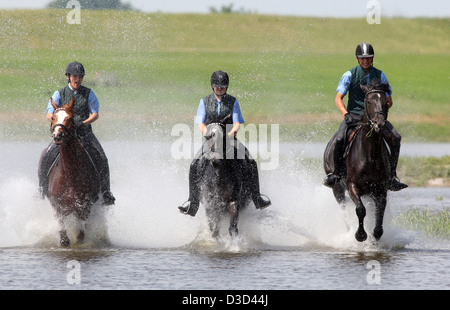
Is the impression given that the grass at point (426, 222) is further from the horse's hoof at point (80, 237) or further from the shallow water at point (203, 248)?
the horse's hoof at point (80, 237)

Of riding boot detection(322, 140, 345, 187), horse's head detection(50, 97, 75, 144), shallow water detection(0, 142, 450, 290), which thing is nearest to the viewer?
shallow water detection(0, 142, 450, 290)

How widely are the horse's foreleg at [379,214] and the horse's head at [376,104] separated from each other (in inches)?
49.1

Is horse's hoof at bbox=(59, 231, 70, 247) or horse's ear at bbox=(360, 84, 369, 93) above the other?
horse's ear at bbox=(360, 84, 369, 93)

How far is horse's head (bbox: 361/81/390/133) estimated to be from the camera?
1467 cm

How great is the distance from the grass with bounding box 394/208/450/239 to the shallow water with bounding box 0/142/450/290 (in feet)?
2.07

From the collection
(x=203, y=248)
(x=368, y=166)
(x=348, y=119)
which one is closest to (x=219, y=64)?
(x=348, y=119)

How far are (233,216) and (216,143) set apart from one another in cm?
122

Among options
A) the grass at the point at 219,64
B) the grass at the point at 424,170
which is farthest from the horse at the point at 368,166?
the grass at the point at 219,64

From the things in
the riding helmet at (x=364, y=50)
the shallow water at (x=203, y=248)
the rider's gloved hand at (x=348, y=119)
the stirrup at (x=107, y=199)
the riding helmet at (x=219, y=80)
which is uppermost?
the riding helmet at (x=364, y=50)

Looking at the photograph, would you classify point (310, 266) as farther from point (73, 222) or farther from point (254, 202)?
point (73, 222)

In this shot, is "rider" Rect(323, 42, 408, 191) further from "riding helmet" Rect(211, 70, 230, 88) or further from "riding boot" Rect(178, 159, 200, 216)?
"riding boot" Rect(178, 159, 200, 216)

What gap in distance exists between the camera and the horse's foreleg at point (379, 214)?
15.5 meters

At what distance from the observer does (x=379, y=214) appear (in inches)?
609

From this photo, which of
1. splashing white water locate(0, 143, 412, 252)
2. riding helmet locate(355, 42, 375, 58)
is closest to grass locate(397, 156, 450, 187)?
splashing white water locate(0, 143, 412, 252)
